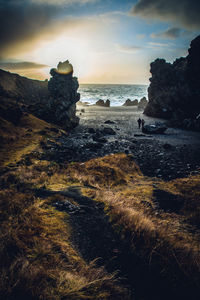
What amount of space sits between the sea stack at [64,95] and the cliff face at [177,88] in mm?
22820

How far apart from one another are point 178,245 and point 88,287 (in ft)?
6.46

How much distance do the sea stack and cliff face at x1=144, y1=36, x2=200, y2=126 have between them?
2282 cm

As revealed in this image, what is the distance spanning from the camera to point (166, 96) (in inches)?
1663

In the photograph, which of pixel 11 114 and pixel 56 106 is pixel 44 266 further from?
pixel 56 106

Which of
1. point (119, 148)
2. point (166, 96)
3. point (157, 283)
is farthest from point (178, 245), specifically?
point (166, 96)

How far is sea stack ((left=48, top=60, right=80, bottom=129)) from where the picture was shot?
30.8 metres

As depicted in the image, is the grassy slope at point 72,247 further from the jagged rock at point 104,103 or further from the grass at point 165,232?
the jagged rock at point 104,103

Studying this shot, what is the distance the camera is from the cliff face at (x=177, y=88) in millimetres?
31858

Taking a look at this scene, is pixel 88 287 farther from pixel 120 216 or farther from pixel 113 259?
pixel 120 216

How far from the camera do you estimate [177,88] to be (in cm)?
3878

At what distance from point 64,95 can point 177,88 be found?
28.1 metres

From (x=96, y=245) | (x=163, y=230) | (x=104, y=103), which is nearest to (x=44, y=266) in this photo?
(x=96, y=245)

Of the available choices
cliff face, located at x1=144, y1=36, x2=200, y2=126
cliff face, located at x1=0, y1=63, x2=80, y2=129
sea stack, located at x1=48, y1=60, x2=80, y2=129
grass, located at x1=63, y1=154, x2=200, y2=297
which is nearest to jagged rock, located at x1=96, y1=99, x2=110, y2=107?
cliff face, located at x1=144, y1=36, x2=200, y2=126

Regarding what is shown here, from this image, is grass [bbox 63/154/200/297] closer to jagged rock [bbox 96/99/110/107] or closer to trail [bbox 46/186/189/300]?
trail [bbox 46/186/189/300]
